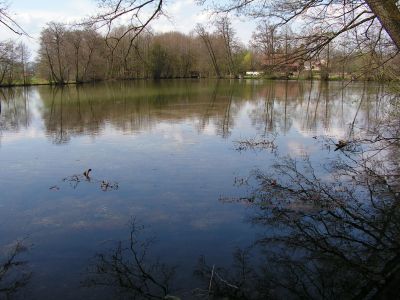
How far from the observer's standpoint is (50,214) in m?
7.02

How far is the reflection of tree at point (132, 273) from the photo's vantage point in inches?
184

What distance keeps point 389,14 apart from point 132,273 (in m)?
4.35

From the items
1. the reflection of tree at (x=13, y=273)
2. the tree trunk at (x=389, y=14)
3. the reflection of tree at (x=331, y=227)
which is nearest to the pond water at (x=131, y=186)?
the reflection of tree at (x=13, y=273)

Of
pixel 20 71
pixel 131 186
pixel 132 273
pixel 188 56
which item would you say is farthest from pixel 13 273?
pixel 188 56

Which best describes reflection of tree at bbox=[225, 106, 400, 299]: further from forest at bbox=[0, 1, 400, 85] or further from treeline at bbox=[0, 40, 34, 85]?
treeline at bbox=[0, 40, 34, 85]

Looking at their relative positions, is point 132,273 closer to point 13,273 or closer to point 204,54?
point 13,273

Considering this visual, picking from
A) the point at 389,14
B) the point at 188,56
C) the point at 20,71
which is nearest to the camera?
the point at 389,14

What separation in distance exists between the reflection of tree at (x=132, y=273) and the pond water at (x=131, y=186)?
0.42 feet

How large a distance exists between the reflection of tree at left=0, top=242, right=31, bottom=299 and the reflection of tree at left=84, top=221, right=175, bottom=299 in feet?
2.60

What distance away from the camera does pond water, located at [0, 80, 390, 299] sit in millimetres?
5555

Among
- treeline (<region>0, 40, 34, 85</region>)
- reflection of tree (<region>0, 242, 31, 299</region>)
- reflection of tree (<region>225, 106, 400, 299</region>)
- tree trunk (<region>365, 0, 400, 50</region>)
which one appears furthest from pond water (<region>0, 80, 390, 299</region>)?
treeline (<region>0, 40, 34, 85</region>)

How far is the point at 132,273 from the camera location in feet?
16.6

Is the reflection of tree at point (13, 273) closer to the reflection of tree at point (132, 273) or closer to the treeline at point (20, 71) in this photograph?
the reflection of tree at point (132, 273)

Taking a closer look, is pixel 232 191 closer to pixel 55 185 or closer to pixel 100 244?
pixel 100 244
